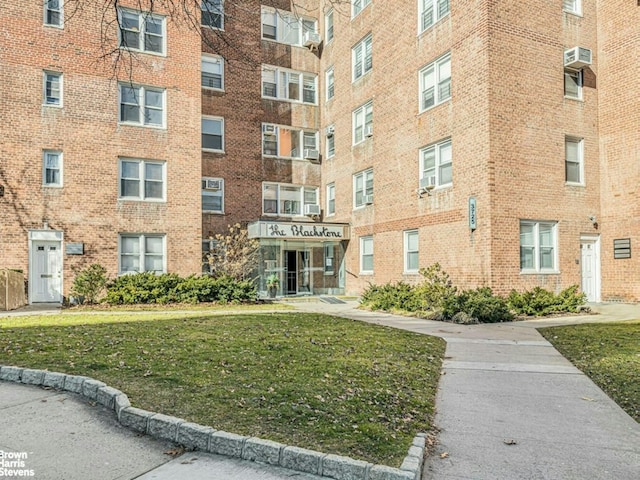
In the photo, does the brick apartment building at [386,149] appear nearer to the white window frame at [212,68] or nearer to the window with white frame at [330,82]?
the white window frame at [212,68]

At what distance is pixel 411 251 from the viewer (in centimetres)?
1917

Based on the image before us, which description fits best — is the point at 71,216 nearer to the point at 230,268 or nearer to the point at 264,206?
the point at 230,268

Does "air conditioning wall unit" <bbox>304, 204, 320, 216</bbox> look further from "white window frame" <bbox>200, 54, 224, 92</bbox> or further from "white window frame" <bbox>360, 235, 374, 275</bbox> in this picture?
"white window frame" <bbox>200, 54, 224, 92</bbox>

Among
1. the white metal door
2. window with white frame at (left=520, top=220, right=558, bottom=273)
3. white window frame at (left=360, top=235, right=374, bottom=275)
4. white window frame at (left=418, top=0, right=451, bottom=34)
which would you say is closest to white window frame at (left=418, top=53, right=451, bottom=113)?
white window frame at (left=418, top=0, right=451, bottom=34)

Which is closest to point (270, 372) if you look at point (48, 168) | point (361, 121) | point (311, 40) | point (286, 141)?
point (48, 168)

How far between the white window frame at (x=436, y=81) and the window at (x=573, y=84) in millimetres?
3958

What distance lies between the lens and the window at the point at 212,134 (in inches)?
940

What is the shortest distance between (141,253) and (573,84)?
1666cm

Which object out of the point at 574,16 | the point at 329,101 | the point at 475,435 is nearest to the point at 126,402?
the point at 475,435

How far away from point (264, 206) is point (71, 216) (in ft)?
29.5

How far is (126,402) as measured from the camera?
5074 millimetres

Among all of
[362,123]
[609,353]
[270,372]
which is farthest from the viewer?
[362,123]

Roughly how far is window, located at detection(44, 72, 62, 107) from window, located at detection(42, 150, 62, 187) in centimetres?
179

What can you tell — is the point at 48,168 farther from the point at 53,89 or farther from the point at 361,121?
the point at 361,121
